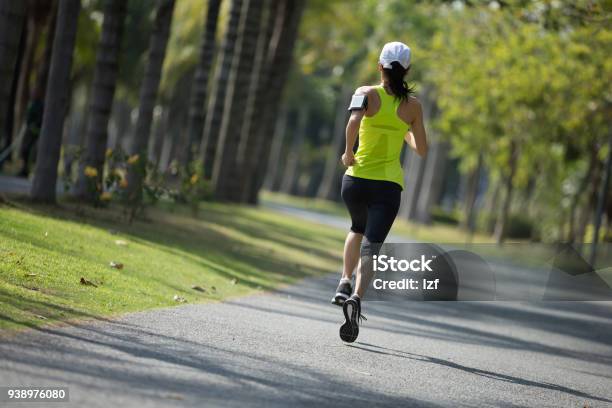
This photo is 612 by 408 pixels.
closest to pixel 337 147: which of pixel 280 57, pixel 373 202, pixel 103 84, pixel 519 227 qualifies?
pixel 519 227

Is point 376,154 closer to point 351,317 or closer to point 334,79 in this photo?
point 351,317

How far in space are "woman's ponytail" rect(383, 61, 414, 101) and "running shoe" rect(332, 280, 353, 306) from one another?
4.88 ft

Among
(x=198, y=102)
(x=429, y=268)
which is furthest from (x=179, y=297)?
(x=198, y=102)

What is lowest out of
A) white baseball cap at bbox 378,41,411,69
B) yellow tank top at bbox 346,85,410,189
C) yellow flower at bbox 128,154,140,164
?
yellow flower at bbox 128,154,140,164

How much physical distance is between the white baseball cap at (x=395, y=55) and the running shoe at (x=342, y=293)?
170cm

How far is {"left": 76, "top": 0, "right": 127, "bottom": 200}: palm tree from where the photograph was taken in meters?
17.9

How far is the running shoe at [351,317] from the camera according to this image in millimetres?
9047

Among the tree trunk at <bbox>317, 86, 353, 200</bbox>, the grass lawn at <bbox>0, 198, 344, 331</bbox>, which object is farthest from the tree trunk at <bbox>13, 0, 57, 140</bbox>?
the tree trunk at <bbox>317, 86, 353, 200</bbox>

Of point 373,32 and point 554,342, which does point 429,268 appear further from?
point 373,32

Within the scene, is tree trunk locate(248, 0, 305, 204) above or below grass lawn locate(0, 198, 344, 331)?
above

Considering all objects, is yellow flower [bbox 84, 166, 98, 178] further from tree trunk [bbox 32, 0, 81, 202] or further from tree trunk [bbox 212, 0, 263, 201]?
tree trunk [bbox 212, 0, 263, 201]

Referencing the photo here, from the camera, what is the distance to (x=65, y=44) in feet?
53.4

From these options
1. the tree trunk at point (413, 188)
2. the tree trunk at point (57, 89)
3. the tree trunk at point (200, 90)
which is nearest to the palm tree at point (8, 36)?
the tree trunk at point (57, 89)

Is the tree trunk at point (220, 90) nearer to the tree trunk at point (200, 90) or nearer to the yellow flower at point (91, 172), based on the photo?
the tree trunk at point (200, 90)
